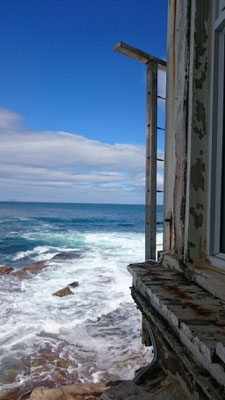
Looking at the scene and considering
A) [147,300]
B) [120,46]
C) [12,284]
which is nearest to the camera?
[147,300]

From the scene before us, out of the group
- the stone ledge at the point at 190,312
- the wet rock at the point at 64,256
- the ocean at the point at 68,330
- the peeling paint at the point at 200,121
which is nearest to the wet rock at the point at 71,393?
the ocean at the point at 68,330

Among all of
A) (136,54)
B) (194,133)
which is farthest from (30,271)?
(194,133)

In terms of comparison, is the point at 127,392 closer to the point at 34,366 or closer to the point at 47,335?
the point at 34,366

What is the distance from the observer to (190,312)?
1416 millimetres

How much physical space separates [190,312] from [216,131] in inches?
43.3

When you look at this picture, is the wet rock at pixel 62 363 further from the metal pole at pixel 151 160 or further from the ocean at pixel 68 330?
the metal pole at pixel 151 160

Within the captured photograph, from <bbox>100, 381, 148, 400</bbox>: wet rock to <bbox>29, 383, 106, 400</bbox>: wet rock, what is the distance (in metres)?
1.66

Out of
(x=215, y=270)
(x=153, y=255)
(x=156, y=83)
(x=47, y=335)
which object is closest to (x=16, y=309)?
(x=47, y=335)

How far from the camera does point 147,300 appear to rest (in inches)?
73.4

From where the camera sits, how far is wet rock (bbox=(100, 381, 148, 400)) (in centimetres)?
197

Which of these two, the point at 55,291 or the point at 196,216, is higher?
the point at 196,216

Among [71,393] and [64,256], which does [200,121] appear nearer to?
[71,393]

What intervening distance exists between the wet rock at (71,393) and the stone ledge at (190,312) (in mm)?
2826

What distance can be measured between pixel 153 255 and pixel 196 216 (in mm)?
2052
